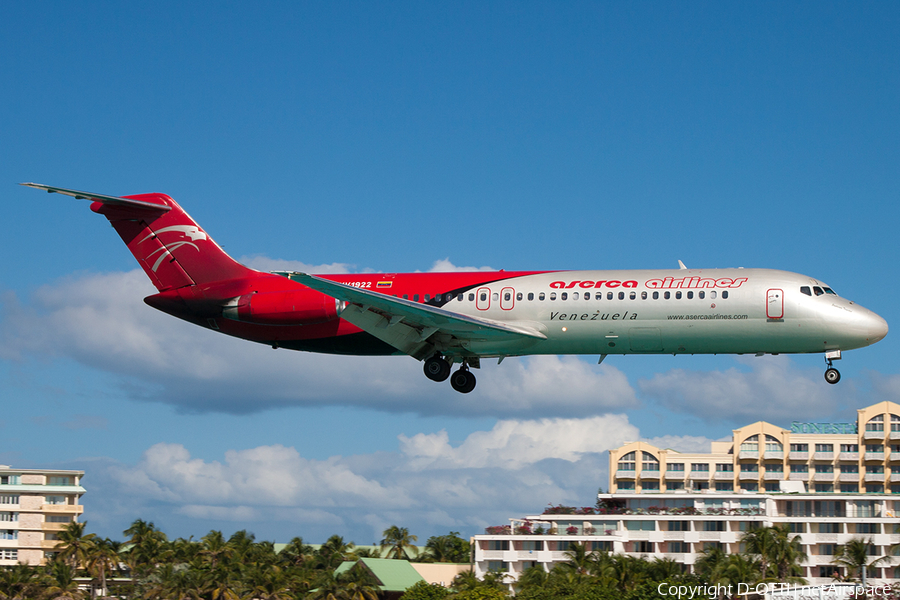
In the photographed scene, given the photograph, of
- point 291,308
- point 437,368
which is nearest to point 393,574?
point 437,368

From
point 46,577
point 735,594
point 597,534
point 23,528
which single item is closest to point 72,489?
point 23,528

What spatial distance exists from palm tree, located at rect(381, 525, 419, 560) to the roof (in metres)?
28.0

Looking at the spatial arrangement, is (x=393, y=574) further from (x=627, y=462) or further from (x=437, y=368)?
(x=437, y=368)

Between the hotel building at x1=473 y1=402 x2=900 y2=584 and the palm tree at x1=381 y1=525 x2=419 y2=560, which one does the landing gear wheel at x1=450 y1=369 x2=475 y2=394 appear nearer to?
the hotel building at x1=473 y1=402 x2=900 y2=584

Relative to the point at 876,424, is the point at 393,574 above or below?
below

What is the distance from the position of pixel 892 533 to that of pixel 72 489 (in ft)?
260

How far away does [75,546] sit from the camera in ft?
304

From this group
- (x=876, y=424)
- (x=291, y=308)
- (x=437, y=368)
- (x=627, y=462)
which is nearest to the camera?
(x=291, y=308)

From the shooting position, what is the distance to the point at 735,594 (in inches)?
2515

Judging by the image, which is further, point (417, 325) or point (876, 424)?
point (876, 424)

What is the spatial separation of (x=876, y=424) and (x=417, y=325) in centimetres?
9699

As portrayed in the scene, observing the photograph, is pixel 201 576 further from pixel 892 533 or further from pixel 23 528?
pixel 892 533

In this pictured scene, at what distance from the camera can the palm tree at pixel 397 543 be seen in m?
120

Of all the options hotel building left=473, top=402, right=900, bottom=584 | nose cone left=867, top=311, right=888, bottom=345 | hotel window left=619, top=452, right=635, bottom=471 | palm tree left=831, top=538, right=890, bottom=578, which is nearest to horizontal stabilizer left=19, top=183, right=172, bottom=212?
nose cone left=867, top=311, right=888, bottom=345
